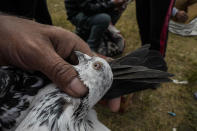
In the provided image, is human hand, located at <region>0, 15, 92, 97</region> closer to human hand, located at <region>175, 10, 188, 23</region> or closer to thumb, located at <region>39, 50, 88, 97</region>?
thumb, located at <region>39, 50, 88, 97</region>

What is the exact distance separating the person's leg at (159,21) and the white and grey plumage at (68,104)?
988 mm

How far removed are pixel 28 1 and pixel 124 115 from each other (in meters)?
1.30

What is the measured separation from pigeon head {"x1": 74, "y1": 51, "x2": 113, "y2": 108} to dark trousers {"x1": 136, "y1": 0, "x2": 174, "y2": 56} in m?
0.98

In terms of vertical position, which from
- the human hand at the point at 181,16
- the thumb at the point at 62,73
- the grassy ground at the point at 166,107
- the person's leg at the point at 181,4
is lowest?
the grassy ground at the point at 166,107

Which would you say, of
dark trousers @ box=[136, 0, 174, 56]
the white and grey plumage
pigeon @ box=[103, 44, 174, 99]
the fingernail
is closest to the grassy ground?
dark trousers @ box=[136, 0, 174, 56]

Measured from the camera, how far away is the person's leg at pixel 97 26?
7.13 ft

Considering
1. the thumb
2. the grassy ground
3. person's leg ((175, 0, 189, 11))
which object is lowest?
the grassy ground

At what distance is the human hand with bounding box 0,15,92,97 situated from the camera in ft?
2.50

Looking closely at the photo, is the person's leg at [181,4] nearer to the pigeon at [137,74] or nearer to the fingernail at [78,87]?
the pigeon at [137,74]

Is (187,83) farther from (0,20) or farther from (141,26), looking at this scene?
(0,20)

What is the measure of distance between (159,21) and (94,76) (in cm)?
110

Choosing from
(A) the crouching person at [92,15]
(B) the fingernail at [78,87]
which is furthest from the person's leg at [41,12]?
(B) the fingernail at [78,87]

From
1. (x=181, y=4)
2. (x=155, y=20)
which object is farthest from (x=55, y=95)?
(x=181, y=4)

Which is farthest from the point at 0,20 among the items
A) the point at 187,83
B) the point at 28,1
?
the point at 187,83
